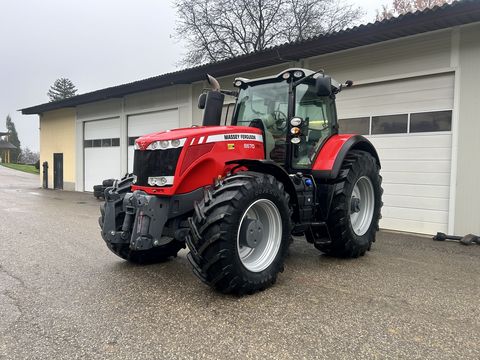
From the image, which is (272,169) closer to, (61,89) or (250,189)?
(250,189)

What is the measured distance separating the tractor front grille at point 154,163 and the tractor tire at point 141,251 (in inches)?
19.9

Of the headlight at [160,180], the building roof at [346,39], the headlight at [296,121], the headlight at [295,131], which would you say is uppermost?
the building roof at [346,39]

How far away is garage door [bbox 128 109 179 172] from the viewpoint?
13891 millimetres

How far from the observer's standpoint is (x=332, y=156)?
534 centimetres

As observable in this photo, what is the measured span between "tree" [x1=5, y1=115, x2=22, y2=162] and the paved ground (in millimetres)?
72296

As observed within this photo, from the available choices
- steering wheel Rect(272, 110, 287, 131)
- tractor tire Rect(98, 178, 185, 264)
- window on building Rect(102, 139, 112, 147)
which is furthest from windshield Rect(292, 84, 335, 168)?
window on building Rect(102, 139, 112, 147)

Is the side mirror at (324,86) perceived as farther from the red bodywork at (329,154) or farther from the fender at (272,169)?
the fender at (272,169)

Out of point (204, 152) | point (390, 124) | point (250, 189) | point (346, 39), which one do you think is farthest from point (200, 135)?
point (390, 124)

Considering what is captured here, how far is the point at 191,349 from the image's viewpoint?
2.95 metres

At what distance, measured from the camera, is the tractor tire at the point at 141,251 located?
4.92 m

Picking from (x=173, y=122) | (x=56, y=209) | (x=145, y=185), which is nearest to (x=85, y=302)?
(x=145, y=185)

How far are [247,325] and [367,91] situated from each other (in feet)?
22.1

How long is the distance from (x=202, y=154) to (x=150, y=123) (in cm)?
1100

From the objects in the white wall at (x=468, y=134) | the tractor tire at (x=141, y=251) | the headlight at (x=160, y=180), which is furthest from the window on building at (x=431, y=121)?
the headlight at (x=160, y=180)
